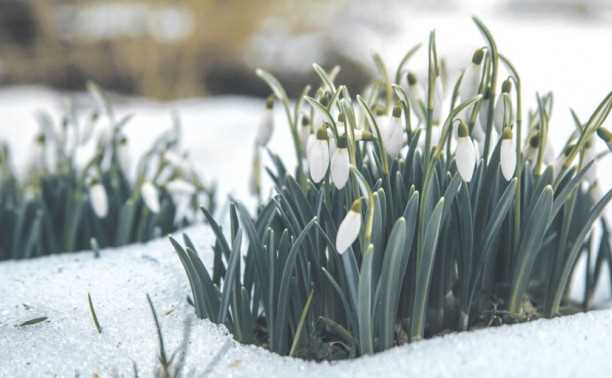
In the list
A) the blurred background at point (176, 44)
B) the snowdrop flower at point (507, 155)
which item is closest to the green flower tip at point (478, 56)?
the snowdrop flower at point (507, 155)

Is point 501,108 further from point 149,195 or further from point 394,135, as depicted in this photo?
point 149,195

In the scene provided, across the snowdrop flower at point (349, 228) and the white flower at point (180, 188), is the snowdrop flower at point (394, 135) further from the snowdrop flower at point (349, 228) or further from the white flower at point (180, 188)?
the white flower at point (180, 188)

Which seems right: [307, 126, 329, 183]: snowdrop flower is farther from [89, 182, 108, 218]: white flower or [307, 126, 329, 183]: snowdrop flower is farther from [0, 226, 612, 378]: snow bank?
[89, 182, 108, 218]: white flower

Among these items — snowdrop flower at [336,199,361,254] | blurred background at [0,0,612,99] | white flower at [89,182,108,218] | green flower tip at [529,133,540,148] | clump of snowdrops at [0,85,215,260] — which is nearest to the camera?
snowdrop flower at [336,199,361,254]

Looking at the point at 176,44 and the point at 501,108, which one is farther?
the point at 176,44

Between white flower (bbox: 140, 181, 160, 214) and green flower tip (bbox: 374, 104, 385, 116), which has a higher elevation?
green flower tip (bbox: 374, 104, 385, 116)

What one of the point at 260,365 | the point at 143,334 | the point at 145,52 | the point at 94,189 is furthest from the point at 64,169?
the point at 145,52

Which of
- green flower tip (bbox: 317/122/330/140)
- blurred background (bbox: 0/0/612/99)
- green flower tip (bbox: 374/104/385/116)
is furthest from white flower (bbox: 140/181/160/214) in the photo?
blurred background (bbox: 0/0/612/99)

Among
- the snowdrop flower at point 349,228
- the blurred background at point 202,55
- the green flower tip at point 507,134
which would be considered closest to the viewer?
the snowdrop flower at point 349,228

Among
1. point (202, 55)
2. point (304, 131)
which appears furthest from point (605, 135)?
point (202, 55)
